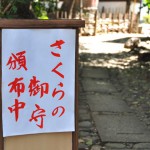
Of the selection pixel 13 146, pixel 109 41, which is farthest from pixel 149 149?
pixel 109 41

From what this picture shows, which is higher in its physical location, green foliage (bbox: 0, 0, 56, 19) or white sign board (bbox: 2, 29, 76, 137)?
green foliage (bbox: 0, 0, 56, 19)

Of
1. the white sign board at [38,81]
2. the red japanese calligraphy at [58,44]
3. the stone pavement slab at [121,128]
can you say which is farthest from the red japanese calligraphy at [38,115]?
the stone pavement slab at [121,128]

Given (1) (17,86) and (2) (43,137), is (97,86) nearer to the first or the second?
(2) (43,137)

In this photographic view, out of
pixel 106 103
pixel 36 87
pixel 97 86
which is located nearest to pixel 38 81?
pixel 36 87

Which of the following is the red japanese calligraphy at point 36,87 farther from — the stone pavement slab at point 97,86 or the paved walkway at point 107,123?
the stone pavement slab at point 97,86

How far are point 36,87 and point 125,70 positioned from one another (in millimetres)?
6206

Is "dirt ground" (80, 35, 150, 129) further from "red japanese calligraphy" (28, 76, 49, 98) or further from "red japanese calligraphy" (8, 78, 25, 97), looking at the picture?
"red japanese calligraphy" (8, 78, 25, 97)

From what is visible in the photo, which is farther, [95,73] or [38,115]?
[95,73]

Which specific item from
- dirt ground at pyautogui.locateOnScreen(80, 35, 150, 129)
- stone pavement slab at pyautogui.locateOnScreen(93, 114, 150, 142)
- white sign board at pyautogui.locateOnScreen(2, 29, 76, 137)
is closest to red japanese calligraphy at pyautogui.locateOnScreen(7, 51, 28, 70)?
white sign board at pyautogui.locateOnScreen(2, 29, 76, 137)

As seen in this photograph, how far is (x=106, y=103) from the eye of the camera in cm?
619

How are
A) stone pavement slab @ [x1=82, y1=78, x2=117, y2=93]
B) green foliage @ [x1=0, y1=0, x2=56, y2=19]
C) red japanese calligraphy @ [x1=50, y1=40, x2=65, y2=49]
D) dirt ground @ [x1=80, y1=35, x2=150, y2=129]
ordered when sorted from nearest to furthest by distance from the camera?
red japanese calligraphy @ [x1=50, y1=40, x2=65, y2=49]
green foliage @ [x1=0, y1=0, x2=56, y2=19]
dirt ground @ [x1=80, y1=35, x2=150, y2=129]
stone pavement slab @ [x1=82, y1=78, x2=117, y2=93]

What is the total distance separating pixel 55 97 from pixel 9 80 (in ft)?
1.40

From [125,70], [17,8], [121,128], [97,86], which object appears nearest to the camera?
[121,128]

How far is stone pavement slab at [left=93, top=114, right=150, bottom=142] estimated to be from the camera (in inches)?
183
